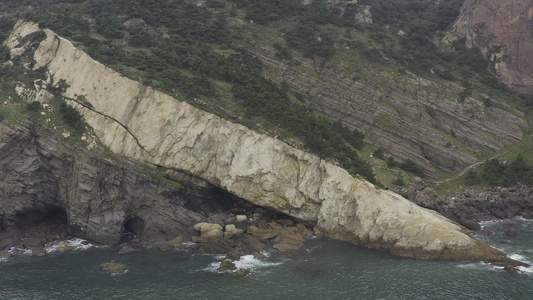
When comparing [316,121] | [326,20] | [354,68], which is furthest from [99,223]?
[326,20]

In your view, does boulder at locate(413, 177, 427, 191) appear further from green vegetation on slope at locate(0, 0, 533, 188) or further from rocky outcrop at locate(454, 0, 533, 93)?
rocky outcrop at locate(454, 0, 533, 93)

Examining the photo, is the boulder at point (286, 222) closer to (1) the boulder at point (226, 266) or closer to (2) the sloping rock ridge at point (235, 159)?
(2) the sloping rock ridge at point (235, 159)

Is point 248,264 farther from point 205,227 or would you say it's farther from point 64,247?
point 64,247

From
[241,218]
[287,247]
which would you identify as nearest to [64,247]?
[241,218]

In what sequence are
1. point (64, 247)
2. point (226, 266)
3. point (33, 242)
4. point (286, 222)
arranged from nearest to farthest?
Answer: point (226, 266) < point (64, 247) < point (33, 242) < point (286, 222)

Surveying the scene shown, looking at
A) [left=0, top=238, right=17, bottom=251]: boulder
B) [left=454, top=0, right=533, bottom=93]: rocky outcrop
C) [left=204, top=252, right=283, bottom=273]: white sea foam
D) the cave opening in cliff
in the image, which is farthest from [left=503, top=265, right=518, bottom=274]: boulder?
[left=454, top=0, right=533, bottom=93]: rocky outcrop

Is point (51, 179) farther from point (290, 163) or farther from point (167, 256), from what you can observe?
point (290, 163)
